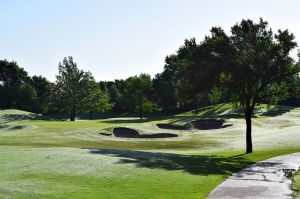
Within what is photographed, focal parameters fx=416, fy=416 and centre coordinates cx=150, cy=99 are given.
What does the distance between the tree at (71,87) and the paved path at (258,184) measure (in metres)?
90.6

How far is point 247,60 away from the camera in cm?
4441

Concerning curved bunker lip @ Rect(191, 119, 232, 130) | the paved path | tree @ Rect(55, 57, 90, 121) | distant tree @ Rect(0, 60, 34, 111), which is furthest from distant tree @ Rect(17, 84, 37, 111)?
the paved path

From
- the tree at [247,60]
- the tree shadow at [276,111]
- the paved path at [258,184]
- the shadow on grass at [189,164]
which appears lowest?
the paved path at [258,184]

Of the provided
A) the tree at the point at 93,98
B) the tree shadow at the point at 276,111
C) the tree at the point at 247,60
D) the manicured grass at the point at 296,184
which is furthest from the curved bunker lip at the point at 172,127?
the manicured grass at the point at 296,184

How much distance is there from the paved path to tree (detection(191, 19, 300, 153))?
12.7 meters

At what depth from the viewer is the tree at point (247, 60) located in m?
44.3

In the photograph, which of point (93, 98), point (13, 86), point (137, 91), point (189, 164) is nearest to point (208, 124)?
point (93, 98)

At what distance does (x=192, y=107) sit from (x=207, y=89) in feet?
361

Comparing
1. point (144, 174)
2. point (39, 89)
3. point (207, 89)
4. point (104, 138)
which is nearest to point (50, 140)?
point (104, 138)

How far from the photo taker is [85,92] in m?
122

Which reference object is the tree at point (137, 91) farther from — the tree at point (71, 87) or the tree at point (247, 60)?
the tree at point (247, 60)

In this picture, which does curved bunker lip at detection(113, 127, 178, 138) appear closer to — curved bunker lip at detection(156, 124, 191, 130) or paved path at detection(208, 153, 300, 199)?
curved bunker lip at detection(156, 124, 191, 130)

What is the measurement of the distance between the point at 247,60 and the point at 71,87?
275 ft

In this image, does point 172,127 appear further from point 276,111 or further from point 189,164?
point 189,164
